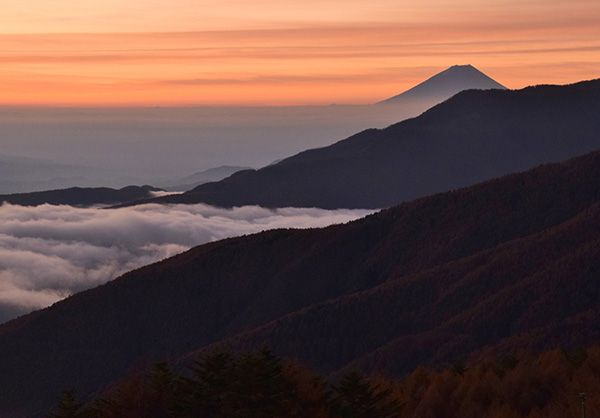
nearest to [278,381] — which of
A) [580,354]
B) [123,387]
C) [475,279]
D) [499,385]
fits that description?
[123,387]

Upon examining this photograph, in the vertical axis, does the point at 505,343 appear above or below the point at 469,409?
below

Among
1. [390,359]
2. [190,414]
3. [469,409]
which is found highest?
[190,414]

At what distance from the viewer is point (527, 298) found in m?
156

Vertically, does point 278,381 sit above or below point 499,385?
above

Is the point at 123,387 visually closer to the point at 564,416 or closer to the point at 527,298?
the point at 564,416

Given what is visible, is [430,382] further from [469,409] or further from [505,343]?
[505,343]

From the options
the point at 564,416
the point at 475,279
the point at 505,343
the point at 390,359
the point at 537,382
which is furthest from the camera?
the point at 475,279

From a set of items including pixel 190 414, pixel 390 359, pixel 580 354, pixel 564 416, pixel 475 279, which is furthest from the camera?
pixel 475 279

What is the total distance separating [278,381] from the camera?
43.9 metres

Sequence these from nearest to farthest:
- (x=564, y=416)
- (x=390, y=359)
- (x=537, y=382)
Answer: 1. (x=564, y=416)
2. (x=537, y=382)
3. (x=390, y=359)

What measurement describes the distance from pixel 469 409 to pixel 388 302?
13071cm

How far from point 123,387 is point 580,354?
2464 cm

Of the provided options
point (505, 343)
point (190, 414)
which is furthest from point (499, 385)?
point (505, 343)

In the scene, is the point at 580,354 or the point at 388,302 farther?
the point at 388,302
